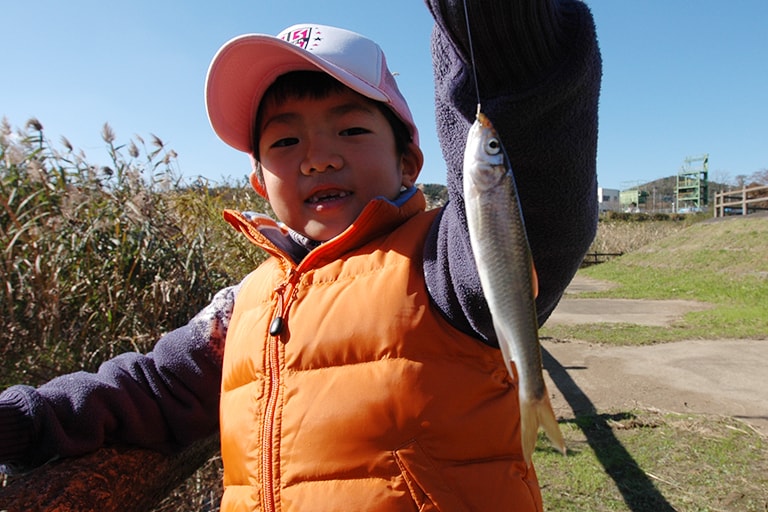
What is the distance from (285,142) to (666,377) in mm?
5355

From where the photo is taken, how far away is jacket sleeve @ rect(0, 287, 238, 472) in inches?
61.9

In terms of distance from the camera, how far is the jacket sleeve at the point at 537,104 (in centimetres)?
90

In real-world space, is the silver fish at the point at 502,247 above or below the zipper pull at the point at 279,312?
above

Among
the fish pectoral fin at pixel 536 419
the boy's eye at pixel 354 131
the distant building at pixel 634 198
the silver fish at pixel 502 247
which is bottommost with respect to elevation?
the distant building at pixel 634 198

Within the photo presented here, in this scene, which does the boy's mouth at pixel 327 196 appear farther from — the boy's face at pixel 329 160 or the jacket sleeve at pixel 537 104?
the jacket sleeve at pixel 537 104

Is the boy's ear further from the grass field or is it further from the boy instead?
the grass field

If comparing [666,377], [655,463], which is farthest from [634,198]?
[655,463]

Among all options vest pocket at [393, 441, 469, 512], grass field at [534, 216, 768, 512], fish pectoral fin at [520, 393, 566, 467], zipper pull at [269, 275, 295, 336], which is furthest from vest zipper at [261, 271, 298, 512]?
grass field at [534, 216, 768, 512]

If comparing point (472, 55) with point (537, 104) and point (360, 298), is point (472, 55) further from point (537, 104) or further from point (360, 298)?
point (360, 298)

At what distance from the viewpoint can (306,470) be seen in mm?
1334

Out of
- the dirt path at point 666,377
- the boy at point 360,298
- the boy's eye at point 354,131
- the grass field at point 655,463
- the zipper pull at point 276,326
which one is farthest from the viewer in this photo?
the dirt path at point 666,377

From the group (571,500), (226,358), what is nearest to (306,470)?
(226,358)

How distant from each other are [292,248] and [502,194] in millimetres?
1103

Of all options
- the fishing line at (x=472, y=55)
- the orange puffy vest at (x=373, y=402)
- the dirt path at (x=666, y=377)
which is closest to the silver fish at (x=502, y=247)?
the fishing line at (x=472, y=55)
